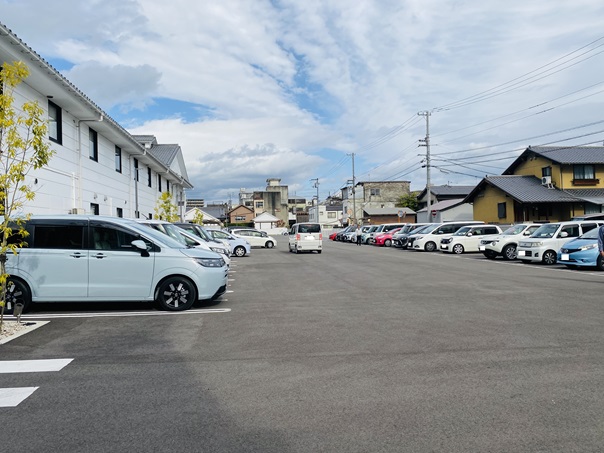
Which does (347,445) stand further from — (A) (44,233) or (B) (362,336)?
(A) (44,233)

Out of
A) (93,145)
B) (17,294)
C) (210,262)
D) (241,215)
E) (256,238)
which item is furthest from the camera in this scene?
(241,215)

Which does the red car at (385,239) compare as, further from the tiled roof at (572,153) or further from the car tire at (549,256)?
the car tire at (549,256)

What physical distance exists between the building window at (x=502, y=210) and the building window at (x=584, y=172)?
5476mm

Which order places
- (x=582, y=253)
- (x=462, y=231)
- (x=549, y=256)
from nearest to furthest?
(x=582, y=253) < (x=549, y=256) < (x=462, y=231)

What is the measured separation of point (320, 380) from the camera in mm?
4973

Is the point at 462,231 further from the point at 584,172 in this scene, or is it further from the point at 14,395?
the point at 14,395

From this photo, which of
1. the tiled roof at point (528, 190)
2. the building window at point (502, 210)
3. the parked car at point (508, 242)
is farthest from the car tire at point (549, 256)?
the building window at point (502, 210)

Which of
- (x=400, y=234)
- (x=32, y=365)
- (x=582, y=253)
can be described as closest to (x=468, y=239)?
(x=400, y=234)

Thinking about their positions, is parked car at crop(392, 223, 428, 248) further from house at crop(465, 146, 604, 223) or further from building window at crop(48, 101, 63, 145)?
building window at crop(48, 101, 63, 145)

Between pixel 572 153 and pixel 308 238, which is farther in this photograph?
pixel 572 153

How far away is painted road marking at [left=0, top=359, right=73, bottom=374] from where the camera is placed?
5.47 meters

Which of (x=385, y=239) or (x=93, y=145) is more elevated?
(x=93, y=145)

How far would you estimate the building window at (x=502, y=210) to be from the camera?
39375 millimetres

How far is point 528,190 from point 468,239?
45.4ft
